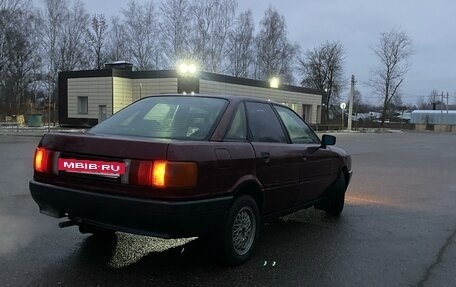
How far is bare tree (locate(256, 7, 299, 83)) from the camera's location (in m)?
63.5

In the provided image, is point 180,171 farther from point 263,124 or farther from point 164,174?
point 263,124

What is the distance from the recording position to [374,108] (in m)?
140

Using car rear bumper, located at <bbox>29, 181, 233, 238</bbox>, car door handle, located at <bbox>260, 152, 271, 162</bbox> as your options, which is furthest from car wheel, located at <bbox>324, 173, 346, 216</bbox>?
car rear bumper, located at <bbox>29, 181, 233, 238</bbox>

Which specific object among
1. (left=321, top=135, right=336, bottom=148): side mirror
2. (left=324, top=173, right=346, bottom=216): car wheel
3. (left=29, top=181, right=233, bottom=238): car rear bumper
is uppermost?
(left=321, top=135, right=336, bottom=148): side mirror

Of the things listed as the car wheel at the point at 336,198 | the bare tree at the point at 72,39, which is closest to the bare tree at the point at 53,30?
the bare tree at the point at 72,39

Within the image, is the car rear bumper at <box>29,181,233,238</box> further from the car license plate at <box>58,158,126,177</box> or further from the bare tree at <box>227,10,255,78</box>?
the bare tree at <box>227,10,255,78</box>

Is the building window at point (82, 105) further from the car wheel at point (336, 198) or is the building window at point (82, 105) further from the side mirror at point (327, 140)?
the side mirror at point (327, 140)

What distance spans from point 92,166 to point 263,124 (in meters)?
1.90

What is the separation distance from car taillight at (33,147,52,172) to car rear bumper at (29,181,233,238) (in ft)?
0.66

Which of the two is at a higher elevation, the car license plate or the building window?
the building window

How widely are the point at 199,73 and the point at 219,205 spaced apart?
35244 millimetres

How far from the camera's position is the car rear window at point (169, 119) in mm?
4598

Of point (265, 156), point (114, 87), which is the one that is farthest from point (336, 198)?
point (114, 87)

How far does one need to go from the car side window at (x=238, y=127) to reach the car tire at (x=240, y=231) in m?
0.57
